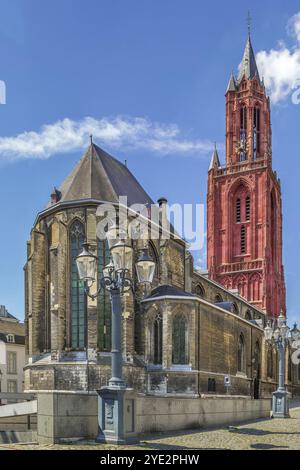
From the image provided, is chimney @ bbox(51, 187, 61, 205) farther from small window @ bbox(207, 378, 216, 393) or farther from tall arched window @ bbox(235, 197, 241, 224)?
tall arched window @ bbox(235, 197, 241, 224)

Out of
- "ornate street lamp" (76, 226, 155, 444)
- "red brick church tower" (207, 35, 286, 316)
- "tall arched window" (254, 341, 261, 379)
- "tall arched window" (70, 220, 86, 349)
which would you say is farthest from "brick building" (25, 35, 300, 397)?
"red brick church tower" (207, 35, 286, 316)

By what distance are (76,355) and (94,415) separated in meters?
12.9

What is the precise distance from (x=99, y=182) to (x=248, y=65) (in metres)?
46.4

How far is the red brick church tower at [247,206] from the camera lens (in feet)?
202

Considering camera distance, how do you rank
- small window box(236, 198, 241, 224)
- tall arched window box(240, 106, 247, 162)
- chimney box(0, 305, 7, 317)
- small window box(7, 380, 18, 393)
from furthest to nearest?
tall arched window box(240, 106, 247, 162) → small window box(236, 198, 241, 224) → chimney box(0, 305, 7, 317) → small window box(7, 380, 18, 393)

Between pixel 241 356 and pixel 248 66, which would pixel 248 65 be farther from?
pixel 241 356

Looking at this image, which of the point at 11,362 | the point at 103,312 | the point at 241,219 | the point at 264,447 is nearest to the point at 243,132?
the point at 241,219

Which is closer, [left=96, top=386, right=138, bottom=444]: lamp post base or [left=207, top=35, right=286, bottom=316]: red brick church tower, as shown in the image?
[left=96, top=386, right=138, bottom=444]: lamp post base

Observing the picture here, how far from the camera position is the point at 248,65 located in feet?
226

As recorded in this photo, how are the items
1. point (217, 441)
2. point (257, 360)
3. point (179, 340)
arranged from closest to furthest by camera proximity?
point (217, 441)
point (179, 340)
point (257, 360)

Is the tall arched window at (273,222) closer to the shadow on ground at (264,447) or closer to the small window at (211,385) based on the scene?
the small window at (211,385)

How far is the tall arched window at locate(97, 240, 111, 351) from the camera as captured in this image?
26547mm

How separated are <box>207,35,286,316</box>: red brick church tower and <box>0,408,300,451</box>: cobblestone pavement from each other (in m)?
44.0

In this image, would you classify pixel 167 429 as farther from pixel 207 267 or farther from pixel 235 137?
pixel 235 137
